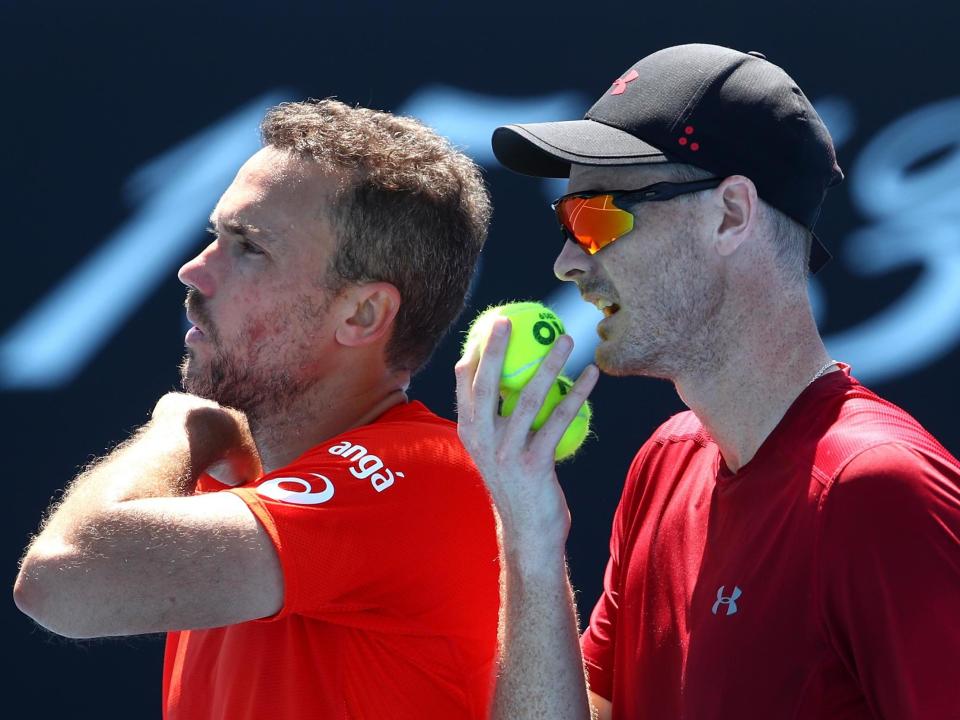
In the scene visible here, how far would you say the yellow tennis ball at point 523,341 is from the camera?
202 centimetres

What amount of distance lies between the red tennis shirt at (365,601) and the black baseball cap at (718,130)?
2.05ft

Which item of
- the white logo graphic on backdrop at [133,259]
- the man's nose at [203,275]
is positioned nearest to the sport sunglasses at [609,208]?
the man's nose at [203,275]

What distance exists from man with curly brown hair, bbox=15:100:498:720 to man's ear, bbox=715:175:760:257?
0.61 meters

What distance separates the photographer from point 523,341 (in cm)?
203

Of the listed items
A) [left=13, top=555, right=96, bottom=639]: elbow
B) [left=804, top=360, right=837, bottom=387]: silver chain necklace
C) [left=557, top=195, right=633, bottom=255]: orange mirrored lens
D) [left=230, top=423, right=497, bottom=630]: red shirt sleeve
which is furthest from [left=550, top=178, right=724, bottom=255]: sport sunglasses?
[left=13, top=555, right=96, bottom=639]: elbow

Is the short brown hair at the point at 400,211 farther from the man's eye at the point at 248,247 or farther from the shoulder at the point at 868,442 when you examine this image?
the shoulder at the point at 868,442

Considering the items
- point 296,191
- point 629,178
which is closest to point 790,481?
point 629,178

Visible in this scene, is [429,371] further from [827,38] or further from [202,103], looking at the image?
[827,38]

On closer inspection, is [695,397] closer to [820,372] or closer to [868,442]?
[820,372]

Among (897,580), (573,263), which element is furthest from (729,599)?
(573,263)

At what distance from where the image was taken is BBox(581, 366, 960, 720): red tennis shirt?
5.35 ft

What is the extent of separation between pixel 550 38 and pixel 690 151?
183 centimetres

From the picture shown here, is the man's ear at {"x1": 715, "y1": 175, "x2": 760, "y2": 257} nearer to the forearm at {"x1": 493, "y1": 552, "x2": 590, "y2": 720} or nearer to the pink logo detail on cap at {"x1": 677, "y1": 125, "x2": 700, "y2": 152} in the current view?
the pink logo detail on cap at {"x1": 677, "y1": 125, "x2": 700, "y2": 152}

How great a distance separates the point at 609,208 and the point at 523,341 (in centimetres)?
28
